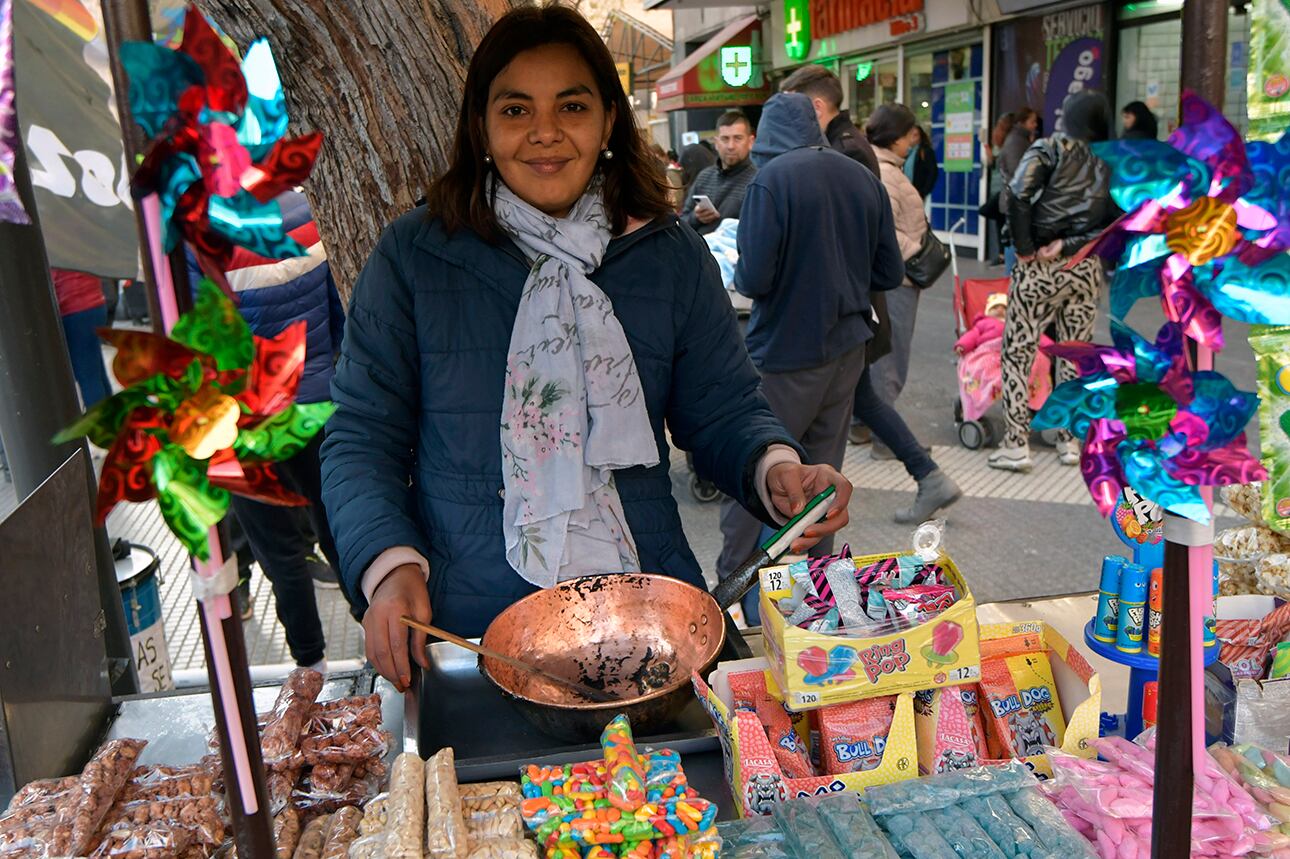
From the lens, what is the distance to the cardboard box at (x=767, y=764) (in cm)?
125

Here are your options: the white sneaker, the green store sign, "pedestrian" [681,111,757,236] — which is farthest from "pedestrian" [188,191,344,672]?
the green store sign

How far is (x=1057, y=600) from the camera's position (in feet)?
6.56

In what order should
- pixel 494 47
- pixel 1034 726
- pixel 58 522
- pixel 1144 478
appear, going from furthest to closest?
pixel 494 47 → pixel 58 522 → pixel 1034 726 → pixel 1144 478

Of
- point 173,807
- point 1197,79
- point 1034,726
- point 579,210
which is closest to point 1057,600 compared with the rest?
point 1034,726

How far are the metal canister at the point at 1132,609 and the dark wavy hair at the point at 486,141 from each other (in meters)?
1.03

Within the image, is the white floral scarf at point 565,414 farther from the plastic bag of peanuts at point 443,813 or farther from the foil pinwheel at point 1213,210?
the foil pinwheel at point 1213,210

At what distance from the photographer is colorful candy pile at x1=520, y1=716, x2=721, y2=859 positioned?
3.56 ft

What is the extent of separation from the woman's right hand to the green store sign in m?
15.2

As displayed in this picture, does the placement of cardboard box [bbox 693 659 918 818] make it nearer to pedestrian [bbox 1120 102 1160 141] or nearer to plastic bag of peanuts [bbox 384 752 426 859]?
plastic bag of peanuts [bbox 384 752 426 859]

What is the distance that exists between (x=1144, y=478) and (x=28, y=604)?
1.46 metres

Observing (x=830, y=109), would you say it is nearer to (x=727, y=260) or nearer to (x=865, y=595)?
(x=727, y=260)

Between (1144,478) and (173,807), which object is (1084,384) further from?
(173,807)

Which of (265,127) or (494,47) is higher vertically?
(494,47)

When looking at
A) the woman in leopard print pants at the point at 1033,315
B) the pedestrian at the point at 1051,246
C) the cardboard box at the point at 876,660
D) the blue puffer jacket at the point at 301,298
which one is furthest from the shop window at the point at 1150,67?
the cardboard box at the point at 876,660
